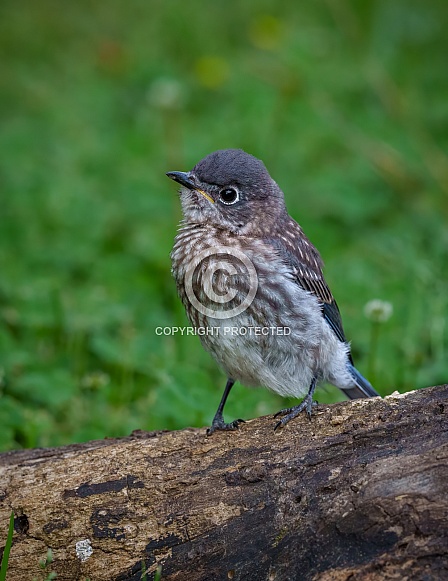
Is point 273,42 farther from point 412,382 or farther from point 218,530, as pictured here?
point 218,530

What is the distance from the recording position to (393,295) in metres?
5.89

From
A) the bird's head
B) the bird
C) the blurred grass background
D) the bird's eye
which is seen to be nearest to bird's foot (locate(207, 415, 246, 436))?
the bird

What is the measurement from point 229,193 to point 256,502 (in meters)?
1.70

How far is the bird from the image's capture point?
3.95m

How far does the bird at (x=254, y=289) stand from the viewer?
3.95 meters

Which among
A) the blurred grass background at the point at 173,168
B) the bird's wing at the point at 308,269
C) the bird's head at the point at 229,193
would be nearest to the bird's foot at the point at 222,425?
the blurred grass background at the point at 173,168

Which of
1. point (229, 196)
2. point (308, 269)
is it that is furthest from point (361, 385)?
point (229, 196)

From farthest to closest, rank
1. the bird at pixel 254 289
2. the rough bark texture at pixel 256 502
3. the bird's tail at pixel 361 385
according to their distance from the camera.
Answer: the bird's tail at pixel 361 385 → the bird at pixel 254 289 → the rough bark texture at pixel 256 502

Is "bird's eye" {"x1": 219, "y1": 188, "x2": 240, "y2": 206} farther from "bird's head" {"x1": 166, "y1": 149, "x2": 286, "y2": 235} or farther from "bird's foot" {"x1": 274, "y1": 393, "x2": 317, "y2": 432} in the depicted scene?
"bird's foot" {"x1": 274, "y1": 393, "x2": 317, "y2": 432}

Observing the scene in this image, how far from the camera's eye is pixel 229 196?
4367 mm

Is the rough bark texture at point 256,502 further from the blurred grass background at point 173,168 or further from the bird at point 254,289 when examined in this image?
the blurred grass background at point 173,168

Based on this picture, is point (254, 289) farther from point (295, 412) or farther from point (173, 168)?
point (173, 168)

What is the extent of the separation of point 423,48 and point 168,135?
321cm

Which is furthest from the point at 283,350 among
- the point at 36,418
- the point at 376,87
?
the point at 376,87
